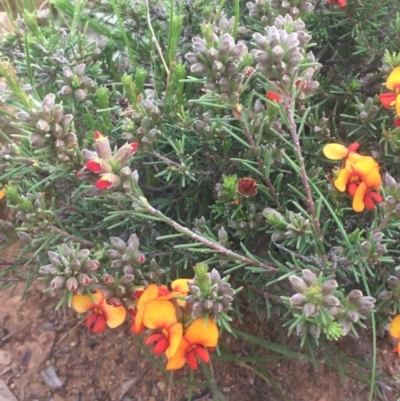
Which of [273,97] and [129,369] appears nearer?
[273,97]

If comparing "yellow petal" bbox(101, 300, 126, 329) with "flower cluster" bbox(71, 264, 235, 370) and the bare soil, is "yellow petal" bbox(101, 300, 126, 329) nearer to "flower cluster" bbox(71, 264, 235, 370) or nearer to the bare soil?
"flower cluster" bbox(71, 264, 235, 370)

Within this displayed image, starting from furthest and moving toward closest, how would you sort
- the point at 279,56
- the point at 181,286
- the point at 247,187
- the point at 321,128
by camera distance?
the point at 321,128 < the point at 247,187 < the point at 181,286 < the point at 279,56

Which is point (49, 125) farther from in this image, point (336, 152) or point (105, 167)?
point (336, 152)

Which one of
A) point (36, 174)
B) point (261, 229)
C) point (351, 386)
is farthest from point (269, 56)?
point (351, 386)

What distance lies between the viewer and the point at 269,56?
0.97 meters

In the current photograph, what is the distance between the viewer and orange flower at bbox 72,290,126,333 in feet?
3.97

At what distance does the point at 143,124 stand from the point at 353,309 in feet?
1.94

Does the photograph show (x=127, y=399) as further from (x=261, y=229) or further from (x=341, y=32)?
(x=341, y=32)

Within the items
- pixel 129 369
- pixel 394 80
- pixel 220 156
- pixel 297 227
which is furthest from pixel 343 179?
pixel 129 369

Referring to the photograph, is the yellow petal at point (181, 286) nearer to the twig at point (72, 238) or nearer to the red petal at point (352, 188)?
the twig at point (72, 238)

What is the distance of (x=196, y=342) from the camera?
3.67 feet

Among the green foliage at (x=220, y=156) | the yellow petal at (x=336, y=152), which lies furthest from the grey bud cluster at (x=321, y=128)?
the yellow petal at (x=336, y=152)

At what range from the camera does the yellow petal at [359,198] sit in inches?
45.3

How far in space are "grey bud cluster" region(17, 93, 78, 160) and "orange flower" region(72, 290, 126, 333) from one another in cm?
33
